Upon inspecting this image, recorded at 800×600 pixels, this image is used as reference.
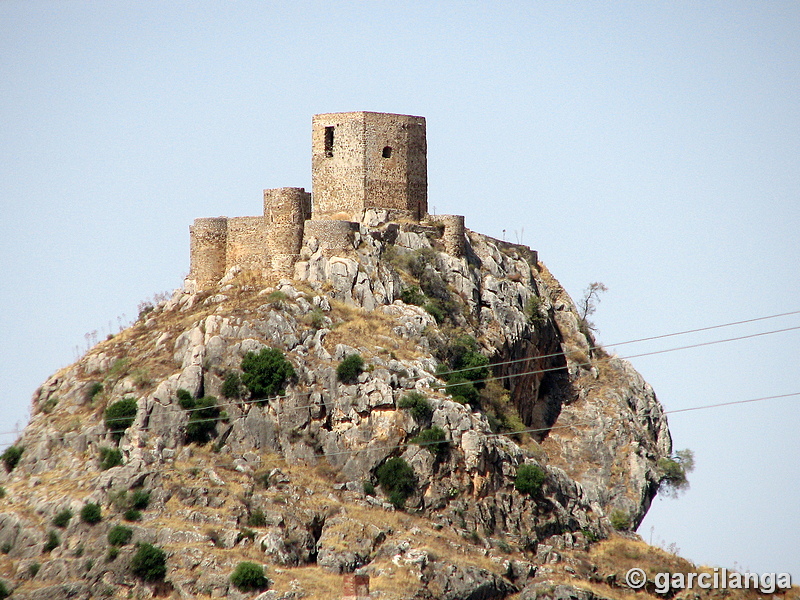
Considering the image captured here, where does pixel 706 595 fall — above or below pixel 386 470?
below

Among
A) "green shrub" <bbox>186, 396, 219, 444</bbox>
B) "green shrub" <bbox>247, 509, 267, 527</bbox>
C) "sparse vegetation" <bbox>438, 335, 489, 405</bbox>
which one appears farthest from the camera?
"sparse vegetation" <bbox>438, 335, 489, 405</bbox>

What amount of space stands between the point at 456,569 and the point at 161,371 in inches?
852

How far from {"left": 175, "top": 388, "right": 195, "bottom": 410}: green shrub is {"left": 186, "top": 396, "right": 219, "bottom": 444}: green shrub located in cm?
29

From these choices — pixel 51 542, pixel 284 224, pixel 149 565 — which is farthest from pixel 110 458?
pixel 284 224

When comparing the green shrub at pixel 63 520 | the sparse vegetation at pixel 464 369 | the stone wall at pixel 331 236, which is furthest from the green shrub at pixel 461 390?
the green shrub at pixel 63 520

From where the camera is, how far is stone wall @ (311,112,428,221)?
118750 mm

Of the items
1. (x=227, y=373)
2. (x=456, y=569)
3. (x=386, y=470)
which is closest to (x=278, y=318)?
(x=227, y=373)

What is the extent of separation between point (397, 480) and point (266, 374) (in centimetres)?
961

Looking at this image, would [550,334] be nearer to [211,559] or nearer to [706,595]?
[706,595]

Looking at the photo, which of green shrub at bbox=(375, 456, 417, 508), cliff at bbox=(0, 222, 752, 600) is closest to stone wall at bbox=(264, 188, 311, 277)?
cliff at bbox=(0, 222, 752, 600)

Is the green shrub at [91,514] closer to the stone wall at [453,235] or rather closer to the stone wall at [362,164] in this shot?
the stone wall at [362,164]

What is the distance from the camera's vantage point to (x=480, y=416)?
10631 centimetres

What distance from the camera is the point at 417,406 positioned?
341 ft

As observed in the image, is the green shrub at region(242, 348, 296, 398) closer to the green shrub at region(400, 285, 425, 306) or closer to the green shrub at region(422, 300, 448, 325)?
the green shrub at region(400, 285, 425, 306)
